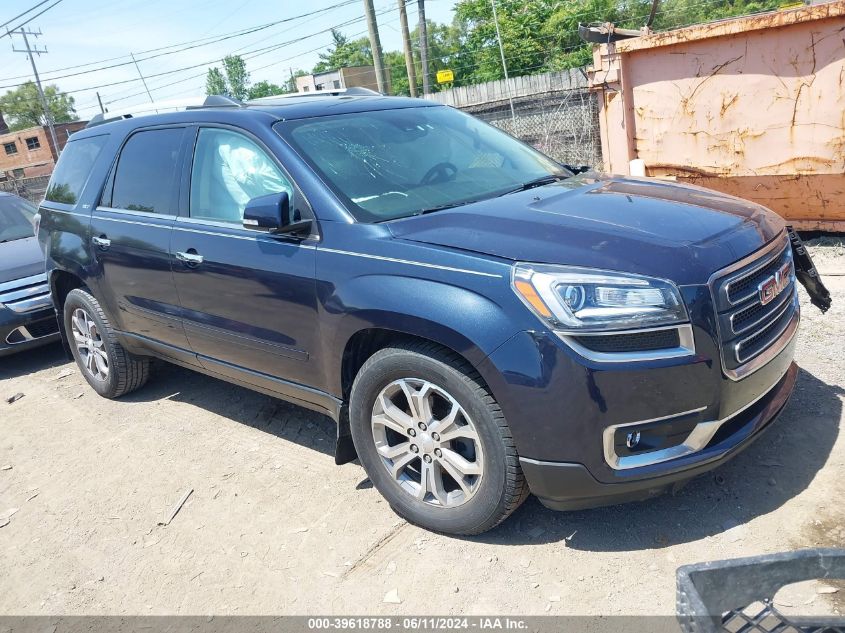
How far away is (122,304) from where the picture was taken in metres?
4.72

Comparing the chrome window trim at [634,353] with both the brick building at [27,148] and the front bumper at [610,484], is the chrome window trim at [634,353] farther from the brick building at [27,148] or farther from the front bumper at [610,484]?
the brick building at [27,148]

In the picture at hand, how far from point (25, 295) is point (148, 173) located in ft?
9.47

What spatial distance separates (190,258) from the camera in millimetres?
3930

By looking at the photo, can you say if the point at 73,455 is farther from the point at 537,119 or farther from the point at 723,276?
the point at 537,119

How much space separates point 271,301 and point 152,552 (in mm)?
1315

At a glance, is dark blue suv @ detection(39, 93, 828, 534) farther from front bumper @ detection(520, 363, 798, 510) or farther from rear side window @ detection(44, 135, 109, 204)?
rear side window @ detection(44, 135, 109, 204)

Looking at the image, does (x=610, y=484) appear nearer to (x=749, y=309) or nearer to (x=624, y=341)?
(x=624, y=341)

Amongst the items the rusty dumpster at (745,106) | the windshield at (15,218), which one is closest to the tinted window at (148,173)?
the windshield at (15,218)

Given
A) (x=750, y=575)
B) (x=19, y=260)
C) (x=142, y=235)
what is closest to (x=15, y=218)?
(x=19, y=260)

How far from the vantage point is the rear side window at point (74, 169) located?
5.08 meters

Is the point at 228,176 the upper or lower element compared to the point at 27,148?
lower

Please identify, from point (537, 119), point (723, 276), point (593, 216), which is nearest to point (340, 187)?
point (593, 216)

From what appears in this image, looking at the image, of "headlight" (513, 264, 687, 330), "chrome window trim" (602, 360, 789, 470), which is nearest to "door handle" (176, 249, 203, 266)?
"headlight" (513, 264, 687, 330)

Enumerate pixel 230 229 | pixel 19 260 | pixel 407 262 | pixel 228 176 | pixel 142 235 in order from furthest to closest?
1. pixel 19 260
2. pixel 142 235
3. pixel 228 176
4. pixel 230 229
5. pixel 407 262
